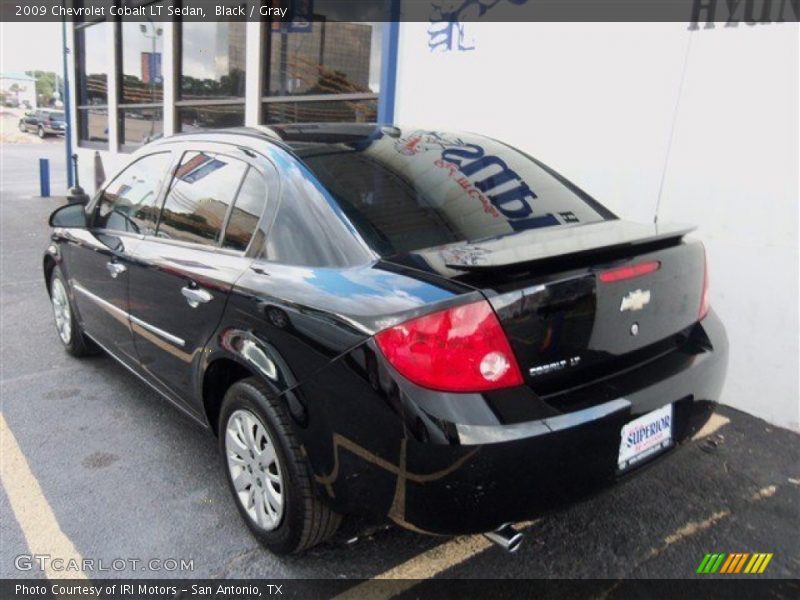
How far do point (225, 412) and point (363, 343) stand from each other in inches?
36.8

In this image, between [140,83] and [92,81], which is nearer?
[140,83]

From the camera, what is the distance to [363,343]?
6.25 ft

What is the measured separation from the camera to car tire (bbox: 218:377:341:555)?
7.19ft

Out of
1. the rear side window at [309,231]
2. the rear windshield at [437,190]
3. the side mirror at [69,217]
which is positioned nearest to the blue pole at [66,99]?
the side mirror at [69,217]

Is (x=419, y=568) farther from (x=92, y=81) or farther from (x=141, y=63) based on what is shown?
(x=92, y=81)

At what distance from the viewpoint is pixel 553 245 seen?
6.94 feet

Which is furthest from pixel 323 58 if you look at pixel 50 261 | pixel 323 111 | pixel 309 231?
pixel 309 231

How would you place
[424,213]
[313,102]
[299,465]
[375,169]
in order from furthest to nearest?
1. [313,102]
2. [375,169]
3. [424,213]
4. [299,465]

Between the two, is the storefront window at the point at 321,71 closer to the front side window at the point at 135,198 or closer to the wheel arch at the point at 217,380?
the front side window at the point at 135,198

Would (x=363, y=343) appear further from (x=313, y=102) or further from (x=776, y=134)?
(x=313, y=102)

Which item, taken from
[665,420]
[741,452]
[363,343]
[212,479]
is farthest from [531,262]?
[741,452]

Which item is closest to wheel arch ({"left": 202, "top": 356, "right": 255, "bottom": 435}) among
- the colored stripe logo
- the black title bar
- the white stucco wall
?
the colored stripe logo

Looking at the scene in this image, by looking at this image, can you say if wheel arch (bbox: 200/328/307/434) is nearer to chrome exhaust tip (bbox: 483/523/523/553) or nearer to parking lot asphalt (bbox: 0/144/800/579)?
parking lot asphalt (bbox: 0/144/800/579)

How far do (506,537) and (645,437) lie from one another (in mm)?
573
